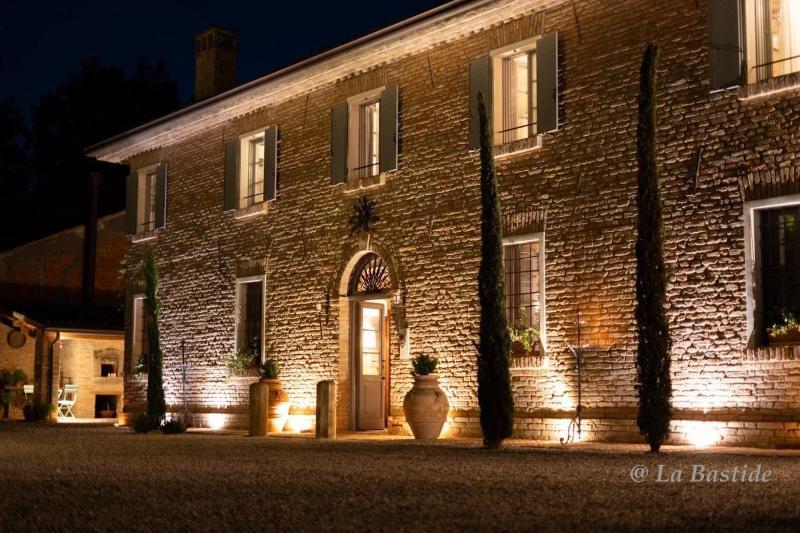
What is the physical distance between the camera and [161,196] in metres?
20.6

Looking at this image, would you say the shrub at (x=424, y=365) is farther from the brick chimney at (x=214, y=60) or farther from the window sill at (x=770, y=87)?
the brick chimney at (x=214, y=60)

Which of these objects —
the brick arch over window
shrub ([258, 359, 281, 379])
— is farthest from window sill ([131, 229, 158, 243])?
the brick arch over window

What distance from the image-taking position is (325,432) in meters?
14.1

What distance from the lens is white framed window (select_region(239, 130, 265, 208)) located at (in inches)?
732

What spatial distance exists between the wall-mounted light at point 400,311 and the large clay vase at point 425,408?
161 centimetres

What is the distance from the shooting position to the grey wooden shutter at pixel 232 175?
1855 centimetres

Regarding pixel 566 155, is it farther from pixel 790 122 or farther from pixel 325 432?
pixel 325 432

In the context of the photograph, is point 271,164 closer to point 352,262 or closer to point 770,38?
point 352,262

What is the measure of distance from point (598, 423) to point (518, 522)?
23.0 ft

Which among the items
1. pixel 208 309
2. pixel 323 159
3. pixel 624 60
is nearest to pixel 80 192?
pixel 208 309

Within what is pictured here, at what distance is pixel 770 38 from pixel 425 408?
612 cm

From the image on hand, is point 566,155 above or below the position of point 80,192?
below

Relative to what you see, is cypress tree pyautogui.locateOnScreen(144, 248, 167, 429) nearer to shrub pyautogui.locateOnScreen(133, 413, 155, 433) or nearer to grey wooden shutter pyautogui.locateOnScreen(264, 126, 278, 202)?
shrub pyautogui.locateOnScreen(133, 413, 155, 433)

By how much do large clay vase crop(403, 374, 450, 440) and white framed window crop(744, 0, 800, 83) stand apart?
18.0 ft
